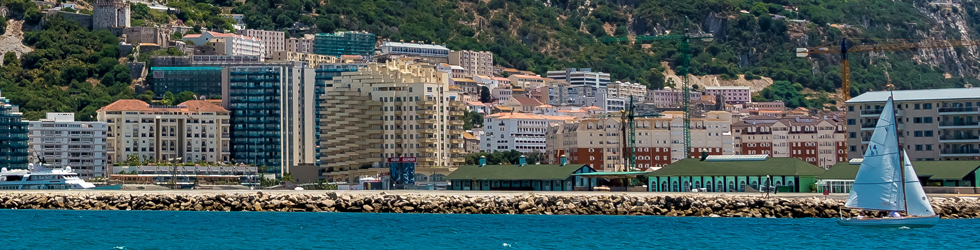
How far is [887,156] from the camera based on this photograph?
66125 millimetres

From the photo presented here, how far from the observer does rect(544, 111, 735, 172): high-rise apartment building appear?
15300 cm

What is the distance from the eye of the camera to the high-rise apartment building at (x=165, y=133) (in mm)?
159125

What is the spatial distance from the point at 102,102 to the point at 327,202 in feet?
345

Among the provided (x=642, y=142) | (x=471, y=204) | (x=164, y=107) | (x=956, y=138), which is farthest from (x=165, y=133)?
(x=956, y=138)

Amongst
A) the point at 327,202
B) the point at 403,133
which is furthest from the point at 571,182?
the point at 403,133

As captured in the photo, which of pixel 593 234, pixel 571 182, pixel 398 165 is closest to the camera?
pixel 593 234

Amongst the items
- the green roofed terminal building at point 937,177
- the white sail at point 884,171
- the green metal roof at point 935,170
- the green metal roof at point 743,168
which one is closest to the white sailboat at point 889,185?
the white sail at point 884,171

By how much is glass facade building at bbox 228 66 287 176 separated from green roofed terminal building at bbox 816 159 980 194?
276 ft

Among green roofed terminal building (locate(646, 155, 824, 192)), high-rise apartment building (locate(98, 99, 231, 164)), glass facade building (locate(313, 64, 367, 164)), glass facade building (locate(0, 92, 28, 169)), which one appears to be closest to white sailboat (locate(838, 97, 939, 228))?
green roofed terminal building (locate(646, 155, 824, 192))

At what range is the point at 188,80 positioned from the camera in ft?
622

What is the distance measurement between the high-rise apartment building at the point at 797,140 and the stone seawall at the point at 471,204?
86.2 m

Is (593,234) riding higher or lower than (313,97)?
lower

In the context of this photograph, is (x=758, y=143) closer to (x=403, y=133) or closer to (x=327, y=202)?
(x=403, y=133)

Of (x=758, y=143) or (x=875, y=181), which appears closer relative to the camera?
(x=875, y=181)
